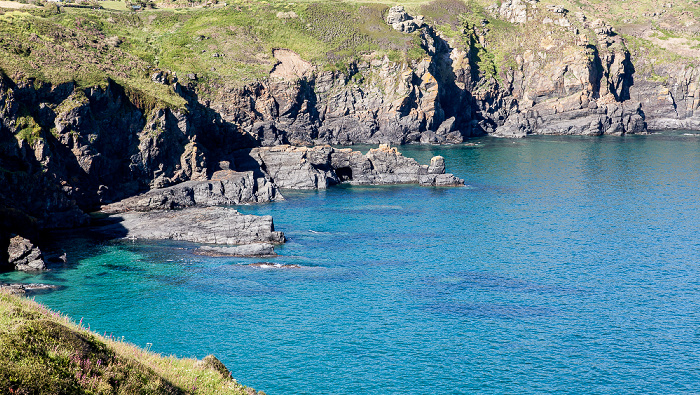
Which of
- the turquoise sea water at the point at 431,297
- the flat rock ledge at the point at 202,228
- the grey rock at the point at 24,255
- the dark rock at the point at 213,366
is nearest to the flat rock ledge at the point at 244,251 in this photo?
the turquoise sea water at the point at 431,297

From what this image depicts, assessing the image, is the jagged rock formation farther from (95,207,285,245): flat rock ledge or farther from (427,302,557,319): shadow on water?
(427,302,557,319): shadow on water

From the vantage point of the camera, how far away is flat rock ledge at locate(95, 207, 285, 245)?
8619cm

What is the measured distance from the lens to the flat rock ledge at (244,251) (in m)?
80.8

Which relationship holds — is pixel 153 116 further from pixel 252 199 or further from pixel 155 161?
pixel 252 199

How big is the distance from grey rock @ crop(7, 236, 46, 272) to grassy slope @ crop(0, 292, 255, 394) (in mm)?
51798

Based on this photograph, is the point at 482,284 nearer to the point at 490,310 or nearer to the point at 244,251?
the point at 490,310

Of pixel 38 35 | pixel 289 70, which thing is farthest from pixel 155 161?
pixel 289 70

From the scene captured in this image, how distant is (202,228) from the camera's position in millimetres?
87875

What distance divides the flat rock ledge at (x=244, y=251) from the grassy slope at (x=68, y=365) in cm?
5553

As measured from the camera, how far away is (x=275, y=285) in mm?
69500

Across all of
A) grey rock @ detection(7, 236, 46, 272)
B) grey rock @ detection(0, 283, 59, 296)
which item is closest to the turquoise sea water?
grey rock @ detection(0, 283, 59, 296)

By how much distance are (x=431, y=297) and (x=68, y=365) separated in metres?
49.2

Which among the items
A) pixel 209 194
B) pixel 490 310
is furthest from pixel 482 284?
pixel 209 194

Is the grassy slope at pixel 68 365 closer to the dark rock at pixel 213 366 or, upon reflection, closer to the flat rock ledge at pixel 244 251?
the dark rock at pixel 213 366
